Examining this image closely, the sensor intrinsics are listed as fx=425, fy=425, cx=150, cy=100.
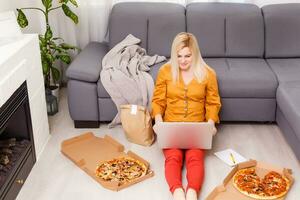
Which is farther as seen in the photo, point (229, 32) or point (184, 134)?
point (229, 32)

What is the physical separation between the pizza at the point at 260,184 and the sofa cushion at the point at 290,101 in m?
0.28

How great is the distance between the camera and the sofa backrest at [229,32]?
3.35 meters

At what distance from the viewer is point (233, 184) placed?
2404 millimetres

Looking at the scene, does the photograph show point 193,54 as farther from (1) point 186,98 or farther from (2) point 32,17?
(2) point 32,17

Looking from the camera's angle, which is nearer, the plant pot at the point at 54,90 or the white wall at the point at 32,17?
the white wall at the point at 32,17

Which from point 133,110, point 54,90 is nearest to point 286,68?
point 133,110

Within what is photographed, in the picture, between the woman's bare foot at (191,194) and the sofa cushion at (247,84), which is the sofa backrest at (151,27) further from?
the woman's bare foot at (191,194)

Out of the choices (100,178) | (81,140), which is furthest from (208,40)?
(100,178)

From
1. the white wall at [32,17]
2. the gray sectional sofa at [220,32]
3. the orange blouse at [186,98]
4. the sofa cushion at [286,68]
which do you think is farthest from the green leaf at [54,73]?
the sofa cushion at [286,68]

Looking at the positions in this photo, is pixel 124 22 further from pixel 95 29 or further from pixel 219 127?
pixel 219 127

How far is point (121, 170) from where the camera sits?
8.34ft

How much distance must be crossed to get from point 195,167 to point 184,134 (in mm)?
201

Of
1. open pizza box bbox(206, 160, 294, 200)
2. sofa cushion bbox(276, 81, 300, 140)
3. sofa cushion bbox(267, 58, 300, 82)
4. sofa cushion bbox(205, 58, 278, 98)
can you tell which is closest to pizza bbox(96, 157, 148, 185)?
open pizza box bbox(206, 160, 294, 200)

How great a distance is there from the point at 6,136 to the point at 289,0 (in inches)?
99.3
